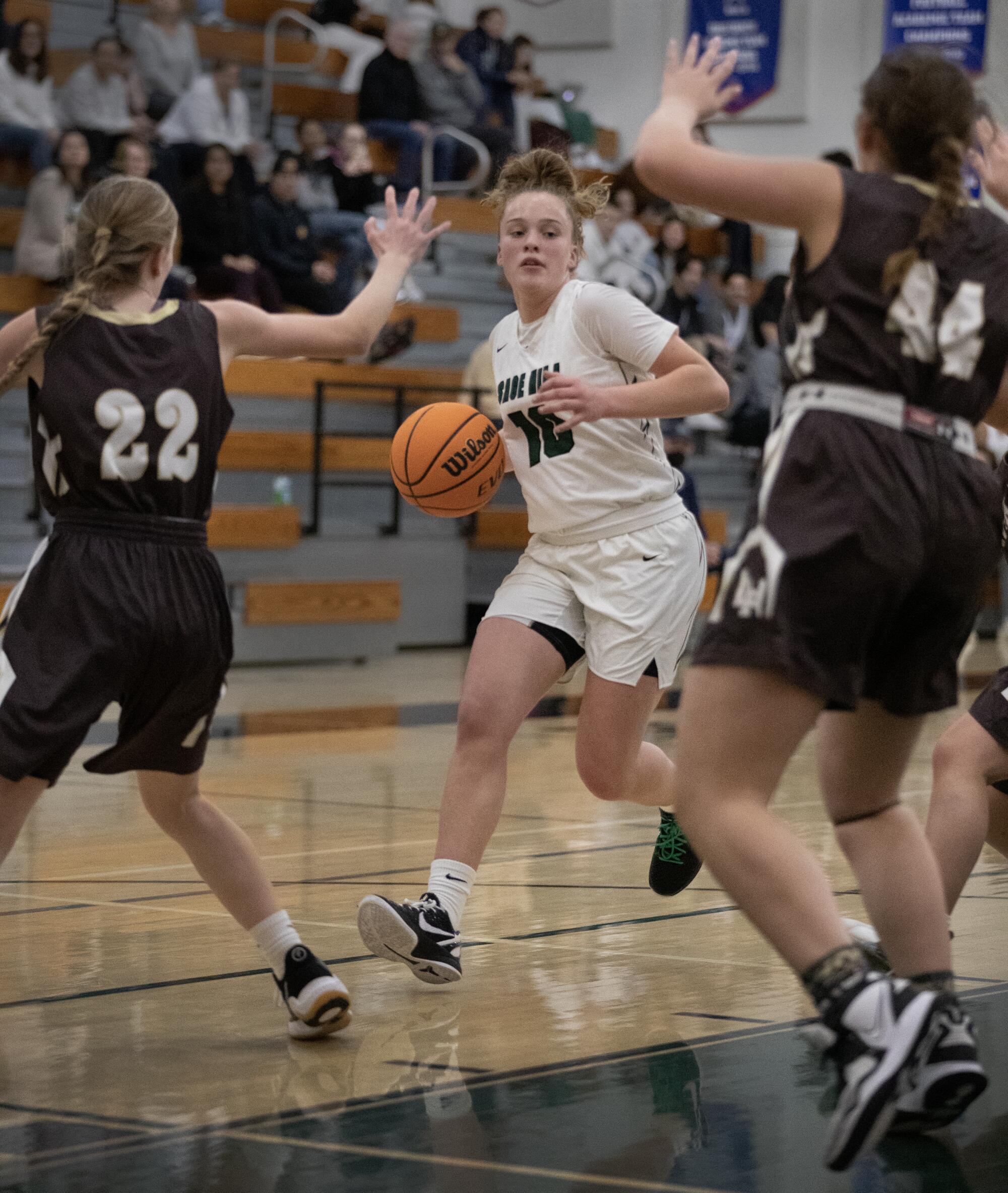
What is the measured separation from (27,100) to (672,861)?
10502 mm

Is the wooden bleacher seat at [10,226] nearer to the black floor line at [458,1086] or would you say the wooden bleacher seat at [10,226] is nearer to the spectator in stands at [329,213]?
the spectator in stands at [329,213]

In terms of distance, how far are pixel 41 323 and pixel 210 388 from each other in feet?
1.08

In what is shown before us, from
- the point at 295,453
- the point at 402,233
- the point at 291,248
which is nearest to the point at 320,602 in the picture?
the point at 295,453

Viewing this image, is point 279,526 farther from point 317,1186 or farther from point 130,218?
point 317,1186

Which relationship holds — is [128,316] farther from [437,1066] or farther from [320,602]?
[320,602]

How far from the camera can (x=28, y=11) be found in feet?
51.3

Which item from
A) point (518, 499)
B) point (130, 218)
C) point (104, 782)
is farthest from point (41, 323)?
point (518, 499)

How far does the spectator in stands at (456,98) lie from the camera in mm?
16719

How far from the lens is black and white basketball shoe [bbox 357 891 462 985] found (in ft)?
13.2

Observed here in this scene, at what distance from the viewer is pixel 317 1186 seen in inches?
108

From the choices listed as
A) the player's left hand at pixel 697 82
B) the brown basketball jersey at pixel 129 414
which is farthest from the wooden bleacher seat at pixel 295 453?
the player's left hand at pixel 697 82

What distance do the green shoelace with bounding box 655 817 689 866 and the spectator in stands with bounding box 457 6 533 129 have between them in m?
13.4

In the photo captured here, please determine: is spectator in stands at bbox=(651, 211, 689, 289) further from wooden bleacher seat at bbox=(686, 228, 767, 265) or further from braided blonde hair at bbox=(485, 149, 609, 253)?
braided blonde hair at bbox=(485, 149, 609, 253)

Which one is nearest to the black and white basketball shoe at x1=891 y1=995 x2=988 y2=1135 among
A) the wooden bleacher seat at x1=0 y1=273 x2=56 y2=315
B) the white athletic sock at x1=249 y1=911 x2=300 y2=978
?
the white athletic sock at x1=249 y1=911 x2=300 y2=978
